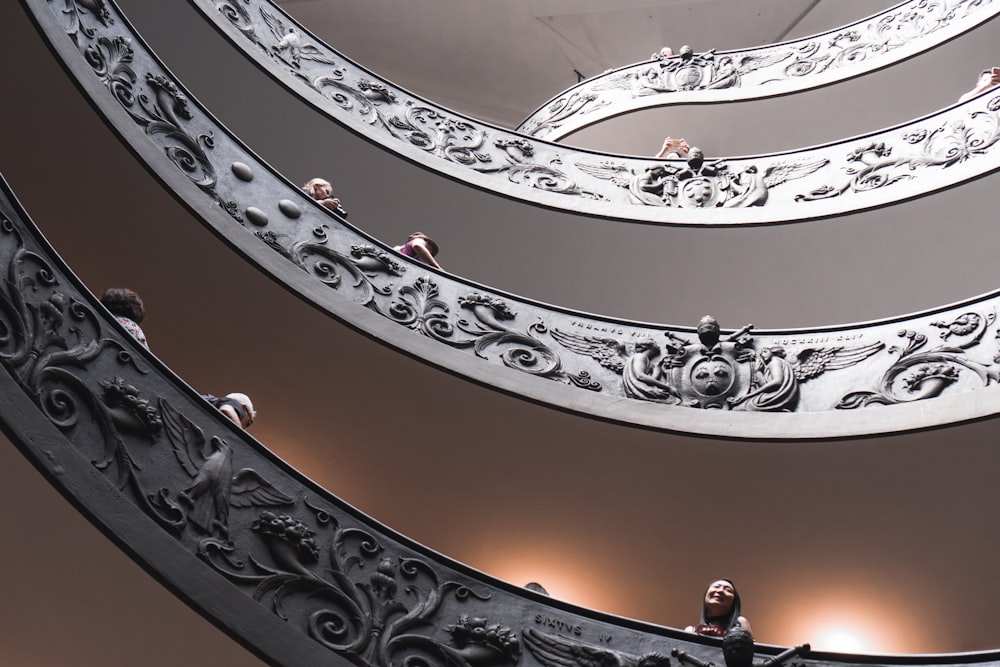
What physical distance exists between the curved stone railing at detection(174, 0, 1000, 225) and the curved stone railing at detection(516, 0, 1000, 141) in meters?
2.19

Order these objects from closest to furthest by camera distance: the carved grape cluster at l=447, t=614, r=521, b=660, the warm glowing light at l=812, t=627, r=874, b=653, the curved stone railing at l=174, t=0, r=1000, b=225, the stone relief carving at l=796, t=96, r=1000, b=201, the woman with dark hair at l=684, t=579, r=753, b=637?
the carved grape cluster at l=447, t=614, r=521, b=660 → the woman with dark hair at l=684, t=579, r=753, b=637 → the warm glowing light at l=812, t=627, r=874, b=653 → the stone relief carving at l=796, t=96, r=1000, b=201 → the curved stone railing at l=174, t=0, r=1000, b=225

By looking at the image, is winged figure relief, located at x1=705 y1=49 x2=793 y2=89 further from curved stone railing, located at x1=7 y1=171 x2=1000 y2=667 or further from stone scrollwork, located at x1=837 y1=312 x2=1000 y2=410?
curved stone railing, located at x1=7 y1=171 x2=1000 y2=667

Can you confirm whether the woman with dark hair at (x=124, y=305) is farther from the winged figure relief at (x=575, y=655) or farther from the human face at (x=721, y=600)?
the human face at (x=721, y=600)

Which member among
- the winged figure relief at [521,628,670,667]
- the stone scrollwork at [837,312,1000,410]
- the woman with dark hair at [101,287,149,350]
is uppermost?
the stone scrollwork at [837,312,1000,410]

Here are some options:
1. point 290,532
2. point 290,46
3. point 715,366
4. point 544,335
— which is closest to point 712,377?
point 715,366

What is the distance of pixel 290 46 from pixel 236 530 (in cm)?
777

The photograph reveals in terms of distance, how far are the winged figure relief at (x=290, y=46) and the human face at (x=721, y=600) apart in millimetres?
7441

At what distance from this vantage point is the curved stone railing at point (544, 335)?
8602mm

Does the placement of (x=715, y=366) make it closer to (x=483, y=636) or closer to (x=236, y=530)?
(x=483, y=636)

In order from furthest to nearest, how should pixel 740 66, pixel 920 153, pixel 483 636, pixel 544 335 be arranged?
pixel 740 66, pixel 920 153, pixel 544 335, pixel 483 636

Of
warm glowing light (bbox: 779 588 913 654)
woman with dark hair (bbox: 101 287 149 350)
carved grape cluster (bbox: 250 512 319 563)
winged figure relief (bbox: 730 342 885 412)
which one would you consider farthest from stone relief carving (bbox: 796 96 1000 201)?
carved grape cluster (bbox: 250 512 319 563)

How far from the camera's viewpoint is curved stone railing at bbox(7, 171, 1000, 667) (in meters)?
4.90

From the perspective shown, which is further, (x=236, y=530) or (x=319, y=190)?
(x=319, y=190)

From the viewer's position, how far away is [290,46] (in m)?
12.0
